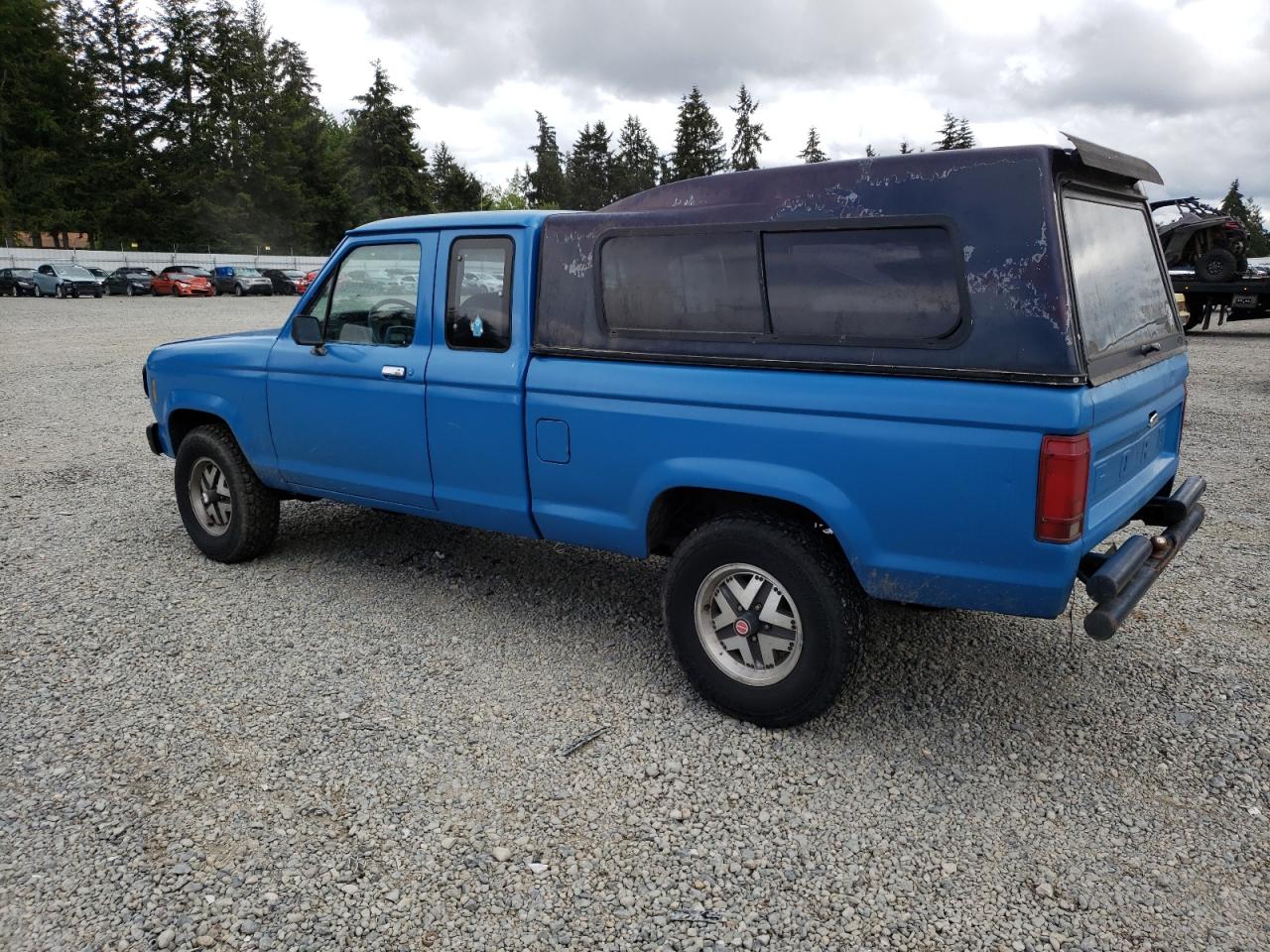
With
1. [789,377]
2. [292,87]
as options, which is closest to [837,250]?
[789,377]

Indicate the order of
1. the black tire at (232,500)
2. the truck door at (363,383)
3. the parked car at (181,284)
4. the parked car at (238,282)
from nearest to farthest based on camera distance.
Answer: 1. the truck door at (363,383)
2. the black tire at (232,500)
3. the parked car at (181,284)
4. the parked car at (238,282)

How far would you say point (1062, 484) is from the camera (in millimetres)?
2840

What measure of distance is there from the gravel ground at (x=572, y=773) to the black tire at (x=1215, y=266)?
14466 mm

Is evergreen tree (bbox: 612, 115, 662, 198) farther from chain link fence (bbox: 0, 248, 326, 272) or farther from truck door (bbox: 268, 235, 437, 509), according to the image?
truck door (bbox: 268, 235, 437, 509)

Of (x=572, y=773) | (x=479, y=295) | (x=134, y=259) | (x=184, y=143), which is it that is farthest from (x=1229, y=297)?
(x=184, y=143)

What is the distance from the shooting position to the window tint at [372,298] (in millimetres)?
4547

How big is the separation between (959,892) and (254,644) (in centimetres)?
323

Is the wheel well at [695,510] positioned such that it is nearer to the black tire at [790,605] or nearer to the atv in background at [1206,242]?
the black tire at [790,605]

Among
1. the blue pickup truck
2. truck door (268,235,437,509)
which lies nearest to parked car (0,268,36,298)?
truck door (268,235,437,509)

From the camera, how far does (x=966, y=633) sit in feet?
14.6

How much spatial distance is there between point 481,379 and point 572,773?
1.74 meters

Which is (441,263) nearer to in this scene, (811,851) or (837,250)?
(837,250)

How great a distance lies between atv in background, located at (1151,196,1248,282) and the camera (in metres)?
17.1

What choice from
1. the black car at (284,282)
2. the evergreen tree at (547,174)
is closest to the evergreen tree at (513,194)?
the evergreen tree at (547,174)
